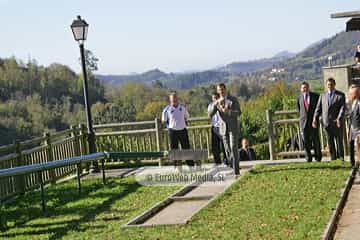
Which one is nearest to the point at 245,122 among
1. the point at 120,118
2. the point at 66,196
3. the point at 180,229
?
the point at 66,196

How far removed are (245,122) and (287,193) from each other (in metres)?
14.5

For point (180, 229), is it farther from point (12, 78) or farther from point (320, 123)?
point (12, 78)

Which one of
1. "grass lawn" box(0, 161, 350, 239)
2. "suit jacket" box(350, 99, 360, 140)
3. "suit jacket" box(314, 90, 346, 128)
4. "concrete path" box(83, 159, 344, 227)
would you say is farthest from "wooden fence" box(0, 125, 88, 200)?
"suit jacket" box(350, 99, 360, 140)

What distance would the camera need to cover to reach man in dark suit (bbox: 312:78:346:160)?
49.6 ft

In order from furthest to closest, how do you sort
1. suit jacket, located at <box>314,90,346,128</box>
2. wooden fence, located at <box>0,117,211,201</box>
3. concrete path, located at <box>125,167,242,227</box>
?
wooden fence, located at <box>0,117,211,201</box> < suit jacket, located at <box>314,90,346,128</box> < concrete path, located at <box>125,167,242,227</box>

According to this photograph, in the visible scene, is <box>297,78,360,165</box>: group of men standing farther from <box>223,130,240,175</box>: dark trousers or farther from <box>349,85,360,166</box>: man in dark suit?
<box>223,130,240,175</box>: dark trousers

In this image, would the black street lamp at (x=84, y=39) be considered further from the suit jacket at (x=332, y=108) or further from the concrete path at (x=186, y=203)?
the suit jacket at (x=332, y=108)

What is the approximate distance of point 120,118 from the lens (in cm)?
5022

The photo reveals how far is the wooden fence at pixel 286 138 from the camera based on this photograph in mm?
17078

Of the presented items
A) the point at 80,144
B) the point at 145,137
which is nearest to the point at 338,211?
the point at 145,137

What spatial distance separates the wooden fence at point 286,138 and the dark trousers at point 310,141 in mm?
767

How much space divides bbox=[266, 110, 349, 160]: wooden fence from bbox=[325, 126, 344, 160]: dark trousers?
77 cm

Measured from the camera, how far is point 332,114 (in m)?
15.2

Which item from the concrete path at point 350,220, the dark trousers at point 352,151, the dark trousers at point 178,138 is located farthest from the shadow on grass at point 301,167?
the concrete path at point 350,220
